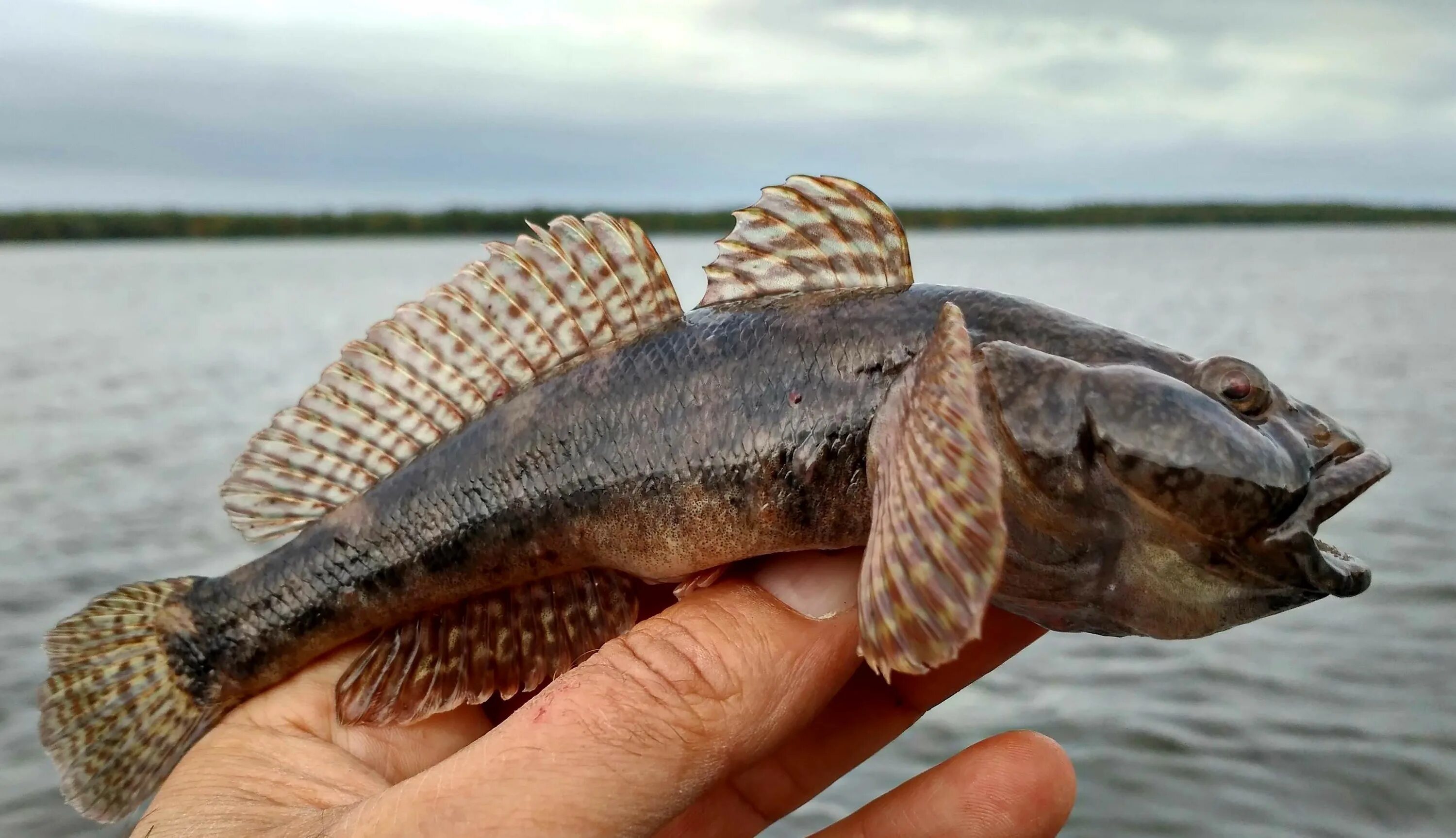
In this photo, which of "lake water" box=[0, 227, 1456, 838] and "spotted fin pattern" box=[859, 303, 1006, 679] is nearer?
"spotted fin pattern" box=[859, 303, 1006, 679]

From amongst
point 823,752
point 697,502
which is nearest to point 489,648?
point 697,502

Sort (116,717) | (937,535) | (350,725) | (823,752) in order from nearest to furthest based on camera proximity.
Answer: (937,535) < (350,725) < (116,717) < (823,752)

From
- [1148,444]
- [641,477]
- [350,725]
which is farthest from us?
[350,725]

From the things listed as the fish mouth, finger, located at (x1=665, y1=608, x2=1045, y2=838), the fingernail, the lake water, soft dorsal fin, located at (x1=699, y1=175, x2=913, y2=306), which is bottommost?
the lake water

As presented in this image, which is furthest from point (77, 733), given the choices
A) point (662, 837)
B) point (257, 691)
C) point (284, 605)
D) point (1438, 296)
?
point (1438, 296)

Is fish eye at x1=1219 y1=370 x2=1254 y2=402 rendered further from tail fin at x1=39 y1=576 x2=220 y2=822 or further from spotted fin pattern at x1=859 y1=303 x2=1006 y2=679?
tail fin at x1=39 y1=576 x2=220 y2=822

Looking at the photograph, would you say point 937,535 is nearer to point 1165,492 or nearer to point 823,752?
point 1165,492

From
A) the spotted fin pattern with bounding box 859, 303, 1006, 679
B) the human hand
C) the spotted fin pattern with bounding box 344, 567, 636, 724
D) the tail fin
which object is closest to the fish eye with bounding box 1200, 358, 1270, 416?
the spotted fin pattern with bounding box 859, 303, 1006, 679
